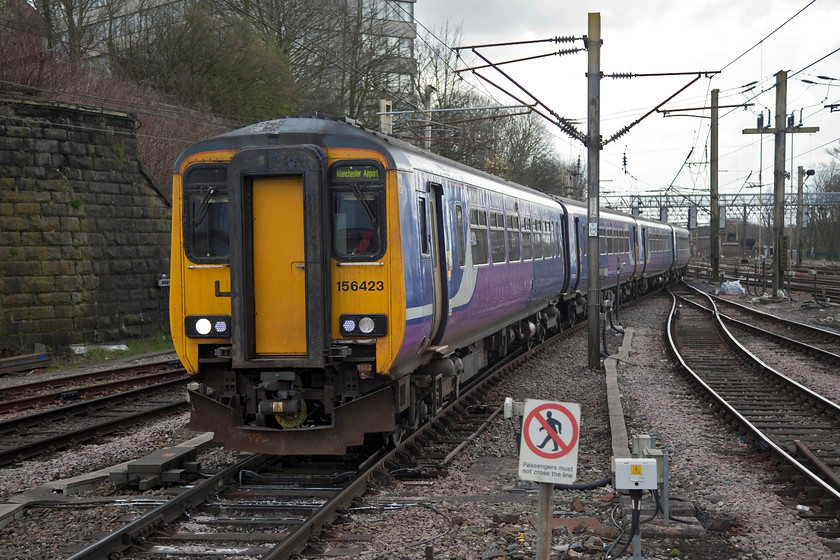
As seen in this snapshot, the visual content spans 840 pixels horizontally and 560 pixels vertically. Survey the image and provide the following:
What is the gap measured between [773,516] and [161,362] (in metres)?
12.1

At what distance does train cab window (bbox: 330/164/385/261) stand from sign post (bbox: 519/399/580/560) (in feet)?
10.5

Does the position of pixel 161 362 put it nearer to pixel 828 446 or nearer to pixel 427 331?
pixel 427 331

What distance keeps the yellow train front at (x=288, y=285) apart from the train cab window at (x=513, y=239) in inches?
218

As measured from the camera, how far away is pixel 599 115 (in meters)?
15.7

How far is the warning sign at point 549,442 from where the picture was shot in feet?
15.5

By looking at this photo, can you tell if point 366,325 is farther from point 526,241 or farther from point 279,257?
point 526,241

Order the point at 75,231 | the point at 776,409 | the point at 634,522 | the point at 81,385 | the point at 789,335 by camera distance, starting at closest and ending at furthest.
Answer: the point at 634,522
the point at 776,409
the point at 81,385
the point at 75,231
the point at 789,335

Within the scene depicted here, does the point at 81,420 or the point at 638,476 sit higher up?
the point at 638,476

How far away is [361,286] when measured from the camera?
7.75 metres

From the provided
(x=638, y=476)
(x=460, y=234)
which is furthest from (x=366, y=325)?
(x=638, y=476)

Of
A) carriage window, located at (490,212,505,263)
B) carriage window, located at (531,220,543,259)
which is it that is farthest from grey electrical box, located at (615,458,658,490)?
carriage window, located at (531,220,543,259)

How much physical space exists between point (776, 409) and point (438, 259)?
220 inches

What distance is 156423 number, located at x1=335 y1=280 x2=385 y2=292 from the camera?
772 centimetres

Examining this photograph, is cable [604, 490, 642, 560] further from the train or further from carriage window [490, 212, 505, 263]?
carriage window [490, 212, 505, 263]
